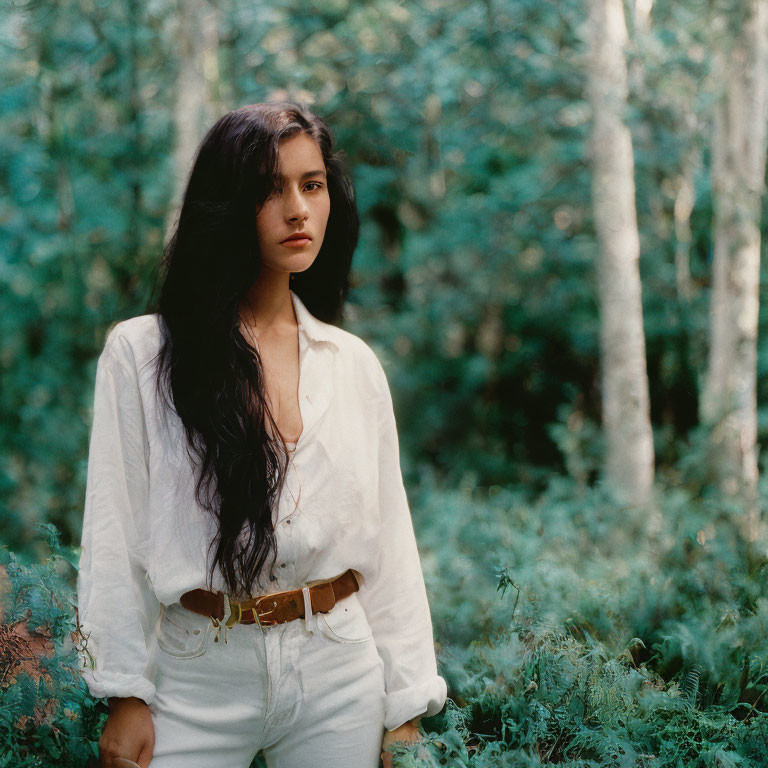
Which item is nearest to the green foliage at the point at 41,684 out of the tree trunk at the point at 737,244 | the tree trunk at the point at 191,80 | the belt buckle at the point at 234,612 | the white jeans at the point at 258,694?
the white jeans at the point at 258,694

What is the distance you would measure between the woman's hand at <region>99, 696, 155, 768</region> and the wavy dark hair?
0.88ft

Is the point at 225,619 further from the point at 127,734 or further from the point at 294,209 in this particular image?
the point at 294,209

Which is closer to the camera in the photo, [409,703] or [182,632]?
[182,632]

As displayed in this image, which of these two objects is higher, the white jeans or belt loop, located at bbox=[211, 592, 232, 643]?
belt loop, located at bbox=[211, 592, 232, 643]

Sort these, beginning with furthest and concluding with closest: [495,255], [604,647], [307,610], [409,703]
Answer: [495,255] → [604,647] → [409,703] → [307,610]

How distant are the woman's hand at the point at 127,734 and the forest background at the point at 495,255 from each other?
4.09 feet

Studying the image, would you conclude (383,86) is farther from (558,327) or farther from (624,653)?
(624,653)

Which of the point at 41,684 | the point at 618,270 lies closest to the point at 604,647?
the point at 41,684

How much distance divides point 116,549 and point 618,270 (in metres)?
3.89

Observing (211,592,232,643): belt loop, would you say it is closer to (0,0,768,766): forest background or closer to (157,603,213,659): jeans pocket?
(157,603,213,659): jeans pocket

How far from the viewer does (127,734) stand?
1.54 metres

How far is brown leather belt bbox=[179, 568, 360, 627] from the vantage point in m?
1.59

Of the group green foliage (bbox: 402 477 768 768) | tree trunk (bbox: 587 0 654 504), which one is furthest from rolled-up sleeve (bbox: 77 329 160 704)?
tree trunk (bbox: 587 0 654 504)

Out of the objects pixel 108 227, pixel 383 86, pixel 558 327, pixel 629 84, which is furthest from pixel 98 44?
pixel 558 327
